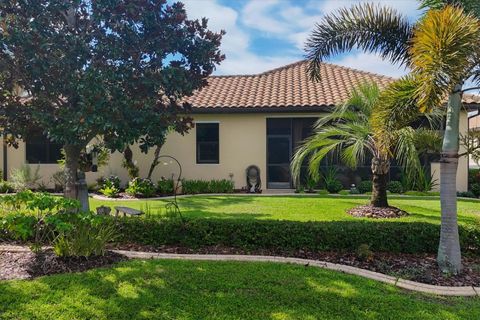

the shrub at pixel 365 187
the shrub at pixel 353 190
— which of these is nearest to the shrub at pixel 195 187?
the shrub at pixel 353 190

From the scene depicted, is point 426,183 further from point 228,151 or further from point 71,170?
point 71,170

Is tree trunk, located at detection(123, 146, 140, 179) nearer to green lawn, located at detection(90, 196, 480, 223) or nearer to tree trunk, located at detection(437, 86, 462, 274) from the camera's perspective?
green lawn, located at detection(90, 196, 480, 223)

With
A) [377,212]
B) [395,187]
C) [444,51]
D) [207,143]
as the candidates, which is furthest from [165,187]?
[444,51]

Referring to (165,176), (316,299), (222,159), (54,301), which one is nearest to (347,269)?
(316,299)

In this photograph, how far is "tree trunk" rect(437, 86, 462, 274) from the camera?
5371 millimetres

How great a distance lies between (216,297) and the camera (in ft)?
14.1

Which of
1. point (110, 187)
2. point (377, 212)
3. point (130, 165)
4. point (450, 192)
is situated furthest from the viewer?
point (130, 165)

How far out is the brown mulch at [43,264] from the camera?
200 inches

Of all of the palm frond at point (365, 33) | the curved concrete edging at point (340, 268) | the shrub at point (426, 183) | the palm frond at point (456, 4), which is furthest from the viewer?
the shrub at point (426, 183)

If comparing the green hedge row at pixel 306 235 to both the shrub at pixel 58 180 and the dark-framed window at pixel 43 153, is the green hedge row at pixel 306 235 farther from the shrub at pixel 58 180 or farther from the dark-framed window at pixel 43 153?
the dark-framed window at pixel 43 153

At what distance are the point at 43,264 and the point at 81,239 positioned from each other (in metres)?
0.62

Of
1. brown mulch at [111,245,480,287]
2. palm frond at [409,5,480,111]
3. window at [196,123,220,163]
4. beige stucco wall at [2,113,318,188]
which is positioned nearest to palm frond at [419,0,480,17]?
palm frond at [409,5,480,111]

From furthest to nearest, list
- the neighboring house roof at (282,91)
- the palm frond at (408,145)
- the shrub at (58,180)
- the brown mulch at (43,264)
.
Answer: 1. the shrub at (58,180)
2. the neighboring house roof at (282,91)
3. the palm frond at (408,145)
4. the brown mulch at (43,264)

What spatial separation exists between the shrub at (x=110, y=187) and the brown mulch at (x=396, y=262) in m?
7.23
